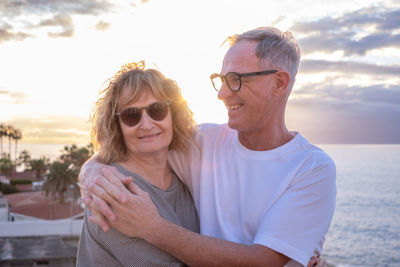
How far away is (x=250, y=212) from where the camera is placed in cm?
280

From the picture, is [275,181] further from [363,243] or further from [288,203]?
[363,243]

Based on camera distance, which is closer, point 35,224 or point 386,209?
point 35,224

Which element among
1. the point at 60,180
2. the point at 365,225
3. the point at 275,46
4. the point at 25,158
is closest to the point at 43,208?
the point at 60,180

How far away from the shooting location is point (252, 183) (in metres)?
2.85

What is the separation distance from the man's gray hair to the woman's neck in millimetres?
983

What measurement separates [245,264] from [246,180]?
58 cm

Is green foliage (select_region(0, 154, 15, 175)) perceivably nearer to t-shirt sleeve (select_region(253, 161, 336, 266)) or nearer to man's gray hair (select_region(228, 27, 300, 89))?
man's gray hair (select_region(228, 27, 300, 89))

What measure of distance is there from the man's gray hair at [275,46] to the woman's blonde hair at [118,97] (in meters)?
0.58

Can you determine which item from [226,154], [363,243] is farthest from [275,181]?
[363,243]

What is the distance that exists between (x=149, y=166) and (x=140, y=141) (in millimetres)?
198

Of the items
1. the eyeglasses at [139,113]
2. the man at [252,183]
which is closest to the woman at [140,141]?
the eyeglasses at [139,113]

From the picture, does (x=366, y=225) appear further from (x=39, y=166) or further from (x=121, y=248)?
(x=121, y=248)

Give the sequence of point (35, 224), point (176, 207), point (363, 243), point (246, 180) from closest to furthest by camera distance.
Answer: point (246, 180)
point (176, 207)
point (35, 224)
point (363, 243)

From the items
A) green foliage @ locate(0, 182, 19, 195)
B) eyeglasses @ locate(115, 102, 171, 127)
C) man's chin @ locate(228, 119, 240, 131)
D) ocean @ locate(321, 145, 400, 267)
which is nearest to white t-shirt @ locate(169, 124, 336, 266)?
man's chin @ locate(228, 119, 240, 131)
